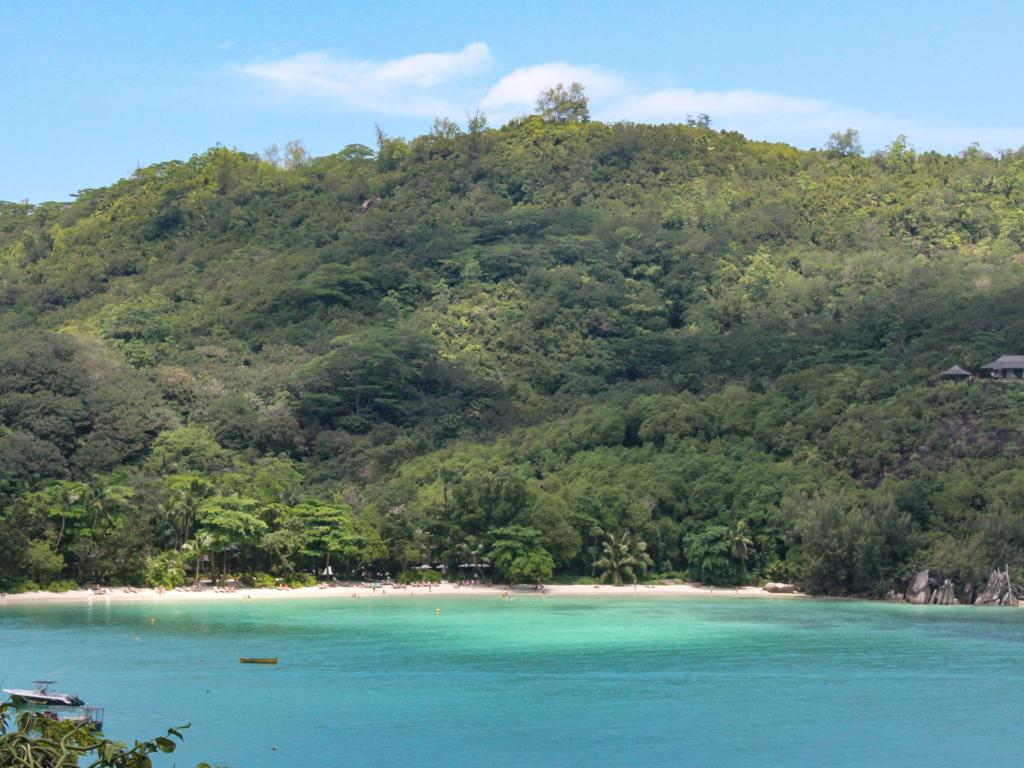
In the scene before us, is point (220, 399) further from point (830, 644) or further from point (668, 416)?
point (830, 644)

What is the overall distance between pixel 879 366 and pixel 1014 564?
2092 cm

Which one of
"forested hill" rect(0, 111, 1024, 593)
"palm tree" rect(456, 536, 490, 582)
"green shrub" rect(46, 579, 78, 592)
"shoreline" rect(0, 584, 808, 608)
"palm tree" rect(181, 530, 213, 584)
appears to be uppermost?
"forested hill" rect(0, 111, 1024, 593)

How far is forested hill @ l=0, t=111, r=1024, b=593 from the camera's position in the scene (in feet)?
182

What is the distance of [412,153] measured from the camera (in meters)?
119

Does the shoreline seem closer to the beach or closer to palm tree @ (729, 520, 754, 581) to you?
the beach

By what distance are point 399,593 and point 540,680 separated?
21.5 m

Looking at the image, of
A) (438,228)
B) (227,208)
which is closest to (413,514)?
(438,228)

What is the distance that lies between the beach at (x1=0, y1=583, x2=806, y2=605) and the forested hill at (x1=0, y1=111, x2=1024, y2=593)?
1.06 meters

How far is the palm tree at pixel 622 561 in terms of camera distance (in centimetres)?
5944

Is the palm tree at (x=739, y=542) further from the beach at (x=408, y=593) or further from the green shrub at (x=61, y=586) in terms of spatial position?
the green shrub at (x=61, y=586)

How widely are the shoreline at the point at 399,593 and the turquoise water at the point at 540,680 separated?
1.22 metres

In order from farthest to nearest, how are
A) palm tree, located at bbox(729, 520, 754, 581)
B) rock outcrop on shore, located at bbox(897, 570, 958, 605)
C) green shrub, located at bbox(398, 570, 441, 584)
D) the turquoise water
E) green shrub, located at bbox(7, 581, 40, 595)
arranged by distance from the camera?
green shrub, located at bbox(398, 570, 441, 584)
palm tree, located at bbox(729, 520, 754, 581)
rock outcrop on shore, located at bbox(897, 570, 958, 605)
green shrub, located at bbox(7, 581, 40, 595)
the turquoise water

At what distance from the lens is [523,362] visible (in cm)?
8494

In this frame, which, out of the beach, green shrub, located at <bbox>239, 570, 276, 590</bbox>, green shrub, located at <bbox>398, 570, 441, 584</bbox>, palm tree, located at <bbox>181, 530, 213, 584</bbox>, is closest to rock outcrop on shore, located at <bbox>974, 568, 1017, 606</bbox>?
the beach
